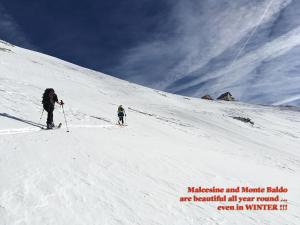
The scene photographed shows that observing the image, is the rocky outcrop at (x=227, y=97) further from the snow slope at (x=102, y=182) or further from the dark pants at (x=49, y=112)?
the dark pants at (x=49, y=112)

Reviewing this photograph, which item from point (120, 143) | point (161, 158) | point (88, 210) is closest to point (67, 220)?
point (88, 210)

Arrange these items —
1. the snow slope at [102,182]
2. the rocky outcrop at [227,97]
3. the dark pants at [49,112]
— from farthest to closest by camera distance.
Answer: the rocky outcrop at [227,97] < the dark pants at [49,112] < the snow slope at [102,182]

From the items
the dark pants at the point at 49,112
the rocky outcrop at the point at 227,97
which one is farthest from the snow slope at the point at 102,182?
the rocky outcrop at the point at 227,97

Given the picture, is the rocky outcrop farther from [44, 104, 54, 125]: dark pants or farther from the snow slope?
[44, 104, 54, 125]: dark pants

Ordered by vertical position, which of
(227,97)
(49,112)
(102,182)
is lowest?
(102,182)

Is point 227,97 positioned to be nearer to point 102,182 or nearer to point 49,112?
point 49,112

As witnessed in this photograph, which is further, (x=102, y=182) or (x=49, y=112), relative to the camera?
(x=49, y=112)

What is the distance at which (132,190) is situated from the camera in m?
7.44

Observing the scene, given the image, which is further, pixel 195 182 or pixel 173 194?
pixel 195 182

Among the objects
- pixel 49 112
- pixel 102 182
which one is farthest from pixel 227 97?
pixel 102 182

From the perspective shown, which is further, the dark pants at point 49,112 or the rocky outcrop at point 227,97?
the rocky outcrop at point 227,97

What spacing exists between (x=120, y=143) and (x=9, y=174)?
6.41 m

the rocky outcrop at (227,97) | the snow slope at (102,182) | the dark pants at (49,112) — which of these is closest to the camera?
the snow slope at (102,182)

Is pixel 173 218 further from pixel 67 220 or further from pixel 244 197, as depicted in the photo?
pixel 244 197
